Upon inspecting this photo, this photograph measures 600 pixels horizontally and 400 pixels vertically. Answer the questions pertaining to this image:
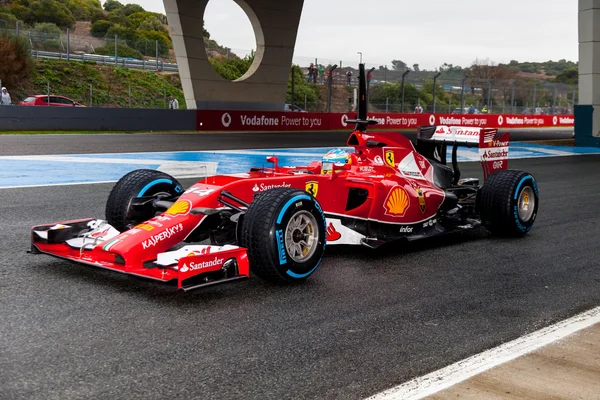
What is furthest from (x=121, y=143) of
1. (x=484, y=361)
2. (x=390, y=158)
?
(x=484, y=361)

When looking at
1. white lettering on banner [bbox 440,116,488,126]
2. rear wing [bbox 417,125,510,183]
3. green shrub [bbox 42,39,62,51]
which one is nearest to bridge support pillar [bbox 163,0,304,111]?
white lettering on banner [bbox 440,116,488,126]

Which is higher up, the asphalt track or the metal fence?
the metal fence

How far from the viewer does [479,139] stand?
8094 millimetres

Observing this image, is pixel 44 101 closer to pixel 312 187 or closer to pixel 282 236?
pixel 312 187

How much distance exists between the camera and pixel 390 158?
7.28m

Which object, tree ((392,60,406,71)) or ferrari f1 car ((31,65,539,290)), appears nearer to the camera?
ferrari f1 car ((31,65,539,290))

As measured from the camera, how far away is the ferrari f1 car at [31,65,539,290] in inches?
205

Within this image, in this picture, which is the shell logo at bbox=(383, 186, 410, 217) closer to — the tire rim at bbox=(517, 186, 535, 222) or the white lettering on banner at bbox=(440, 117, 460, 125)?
the tire rim at bbox=(517, 186, 535, 222)

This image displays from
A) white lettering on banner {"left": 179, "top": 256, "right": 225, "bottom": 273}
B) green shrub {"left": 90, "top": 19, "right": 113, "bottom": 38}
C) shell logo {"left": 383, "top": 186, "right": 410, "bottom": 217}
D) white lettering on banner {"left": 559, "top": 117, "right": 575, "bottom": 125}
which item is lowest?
white lettering on banner {"left": 179, "top": 256, "right": 225, "bottom": 273}

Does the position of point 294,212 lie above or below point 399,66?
below

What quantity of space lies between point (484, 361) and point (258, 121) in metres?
27.0

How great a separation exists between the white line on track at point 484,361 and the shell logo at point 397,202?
2.14 m

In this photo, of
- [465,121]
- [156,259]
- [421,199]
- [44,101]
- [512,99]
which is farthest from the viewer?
[512,99]

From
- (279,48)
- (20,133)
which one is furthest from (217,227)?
(279,48)
